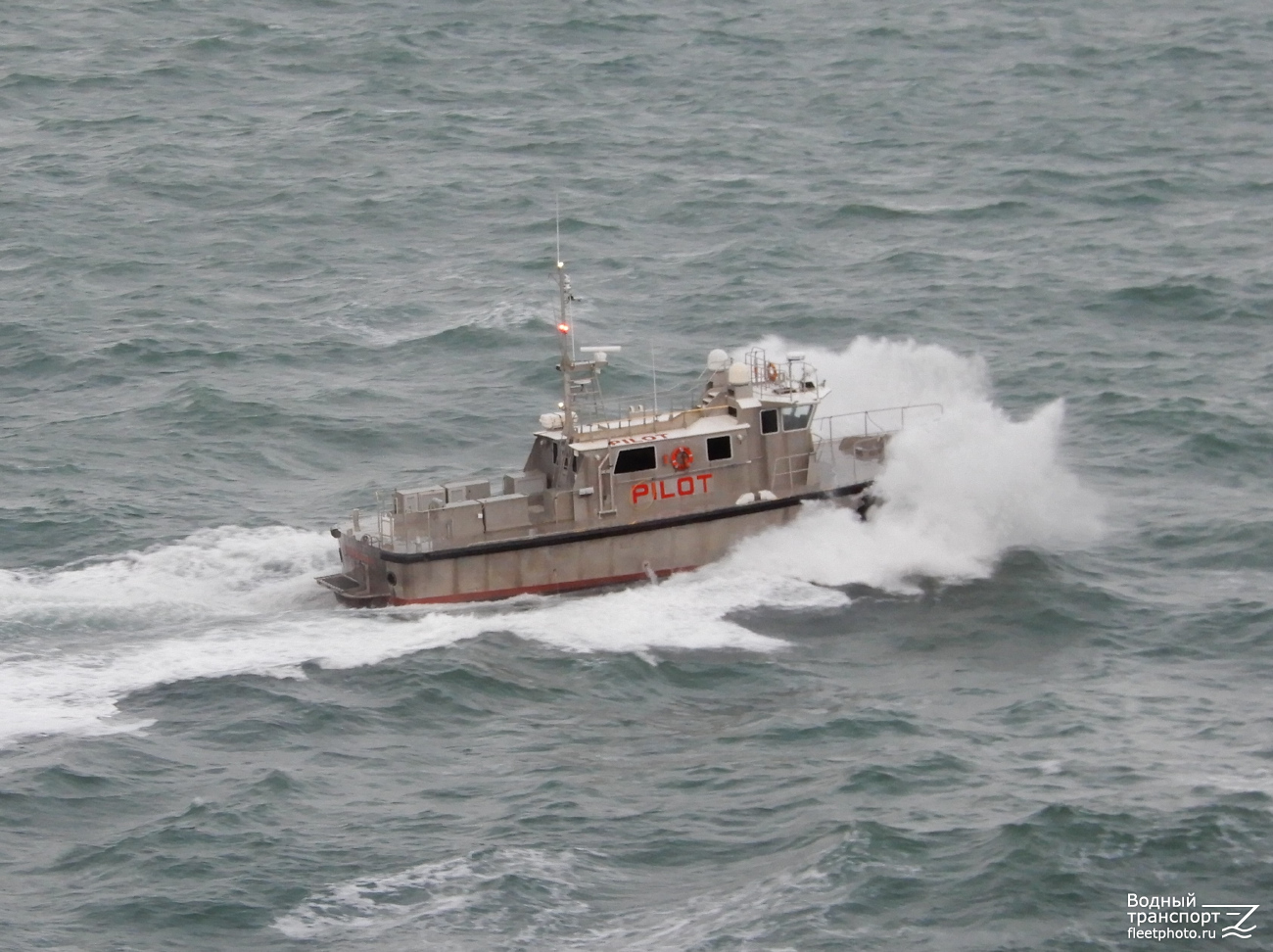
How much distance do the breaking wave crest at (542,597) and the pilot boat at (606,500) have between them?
49 centimetres

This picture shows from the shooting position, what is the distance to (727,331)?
5228 centimetres

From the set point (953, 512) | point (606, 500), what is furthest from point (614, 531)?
point (953, 512)

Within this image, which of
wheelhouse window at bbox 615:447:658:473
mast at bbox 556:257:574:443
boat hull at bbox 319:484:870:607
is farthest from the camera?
wheelhouse window at bbox 615:447:658:473

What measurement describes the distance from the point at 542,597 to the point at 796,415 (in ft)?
21.8

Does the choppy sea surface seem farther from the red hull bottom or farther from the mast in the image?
the mast

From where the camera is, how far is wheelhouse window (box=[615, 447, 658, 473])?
1533 inches

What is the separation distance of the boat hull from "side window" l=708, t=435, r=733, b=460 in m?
1.16

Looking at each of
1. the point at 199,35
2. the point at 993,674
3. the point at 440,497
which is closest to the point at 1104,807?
the point at 993,674

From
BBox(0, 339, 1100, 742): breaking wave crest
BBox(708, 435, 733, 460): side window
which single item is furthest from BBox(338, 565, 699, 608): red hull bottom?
BBox(708, 435, 733, 460): side window

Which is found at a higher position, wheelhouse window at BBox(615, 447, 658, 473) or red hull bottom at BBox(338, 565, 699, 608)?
wheelhouse window at BBox(615, 447, 658, 473)

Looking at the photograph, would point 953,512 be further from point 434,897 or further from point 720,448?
point 434,897

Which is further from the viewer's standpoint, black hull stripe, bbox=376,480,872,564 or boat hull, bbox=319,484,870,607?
boat hull, bbox=319,484,870,607

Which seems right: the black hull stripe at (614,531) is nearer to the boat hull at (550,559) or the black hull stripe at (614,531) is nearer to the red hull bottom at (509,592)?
the boat hull at (550,559)

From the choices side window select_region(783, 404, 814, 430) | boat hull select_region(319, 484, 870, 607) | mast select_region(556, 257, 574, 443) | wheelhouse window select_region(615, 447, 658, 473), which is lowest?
boat hull select_region(319, 484, 870, 607)
